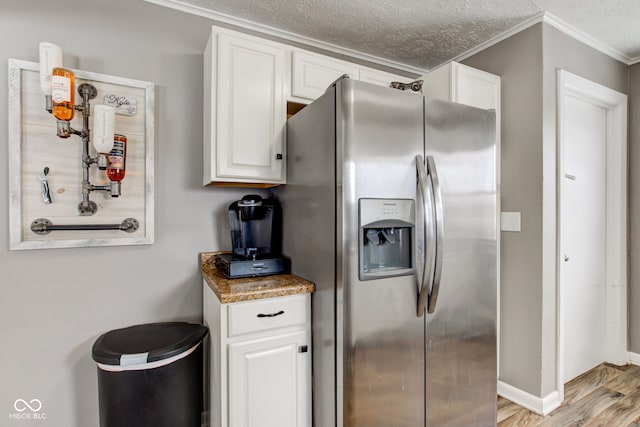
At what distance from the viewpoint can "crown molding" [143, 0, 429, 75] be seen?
1.90 m

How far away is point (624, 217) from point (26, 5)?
4.20 meters

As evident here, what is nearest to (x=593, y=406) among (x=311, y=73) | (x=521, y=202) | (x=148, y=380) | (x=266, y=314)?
(x=521, y=202)

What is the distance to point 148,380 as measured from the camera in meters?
1.39

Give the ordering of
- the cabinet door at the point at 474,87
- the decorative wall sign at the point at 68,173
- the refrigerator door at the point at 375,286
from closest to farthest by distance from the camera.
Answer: the refrigerator door at the point at 375,286
the decorative wall sign at the point at 68,173
the cabinet door at the point at 474,87

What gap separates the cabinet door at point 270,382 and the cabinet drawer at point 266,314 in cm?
6

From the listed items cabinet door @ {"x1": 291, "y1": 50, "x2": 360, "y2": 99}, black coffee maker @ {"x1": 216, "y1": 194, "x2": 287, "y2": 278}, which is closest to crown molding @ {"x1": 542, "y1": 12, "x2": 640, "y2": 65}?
cabinet door @ {"x1": 291, "y1": 50, "x2": 360, "y2": 99}

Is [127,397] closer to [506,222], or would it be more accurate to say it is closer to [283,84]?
[283,84]

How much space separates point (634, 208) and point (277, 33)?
311 cm

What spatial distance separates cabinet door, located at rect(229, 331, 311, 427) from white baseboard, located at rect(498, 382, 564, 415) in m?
1.53

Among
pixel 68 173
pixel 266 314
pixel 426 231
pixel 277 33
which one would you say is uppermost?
pixel 277 33

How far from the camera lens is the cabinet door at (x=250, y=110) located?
5.49ft

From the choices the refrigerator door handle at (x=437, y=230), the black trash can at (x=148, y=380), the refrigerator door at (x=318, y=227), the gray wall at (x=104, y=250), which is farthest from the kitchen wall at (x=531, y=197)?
the black trash can at (x=148, y=380)

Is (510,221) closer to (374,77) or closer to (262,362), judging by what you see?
(374,77)

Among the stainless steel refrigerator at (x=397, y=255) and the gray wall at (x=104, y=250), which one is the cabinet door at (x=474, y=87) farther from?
the gray wall at (x=104, y=250)
